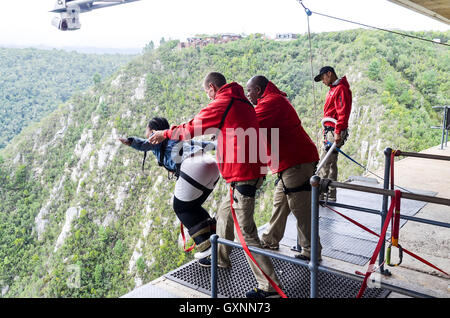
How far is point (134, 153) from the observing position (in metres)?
55.6

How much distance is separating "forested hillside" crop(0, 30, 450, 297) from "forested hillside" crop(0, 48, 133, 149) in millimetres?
2106

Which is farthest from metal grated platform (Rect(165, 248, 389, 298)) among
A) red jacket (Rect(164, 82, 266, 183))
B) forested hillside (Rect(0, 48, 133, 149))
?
forested hillside (Rect(0, 48, 133, 149))

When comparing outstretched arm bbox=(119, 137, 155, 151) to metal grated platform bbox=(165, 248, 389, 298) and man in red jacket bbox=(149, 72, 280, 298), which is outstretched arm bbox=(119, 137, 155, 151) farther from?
metal grated platform bbox=(165, 248, 389, 298)

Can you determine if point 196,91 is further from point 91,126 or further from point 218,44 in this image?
point 91,126

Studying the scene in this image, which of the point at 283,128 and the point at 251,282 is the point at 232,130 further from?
the point at 251,282

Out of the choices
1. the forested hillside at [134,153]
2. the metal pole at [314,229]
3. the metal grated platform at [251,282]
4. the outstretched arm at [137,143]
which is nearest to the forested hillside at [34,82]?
the forested hillside at [134,153]

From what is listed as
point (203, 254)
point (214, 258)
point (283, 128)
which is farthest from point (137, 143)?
point (214, 258)

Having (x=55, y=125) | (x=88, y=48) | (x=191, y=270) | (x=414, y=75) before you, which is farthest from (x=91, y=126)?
(x=191, y=270)

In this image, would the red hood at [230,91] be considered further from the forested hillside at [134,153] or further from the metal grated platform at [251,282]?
the forested hillside at [134,153]

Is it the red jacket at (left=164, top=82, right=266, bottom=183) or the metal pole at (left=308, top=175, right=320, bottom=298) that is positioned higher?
the red jacket at (left=164, top=82, right=266, bottom=183)

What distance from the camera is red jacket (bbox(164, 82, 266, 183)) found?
8.09 ft

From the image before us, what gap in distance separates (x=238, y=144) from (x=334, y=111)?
8.38 feet

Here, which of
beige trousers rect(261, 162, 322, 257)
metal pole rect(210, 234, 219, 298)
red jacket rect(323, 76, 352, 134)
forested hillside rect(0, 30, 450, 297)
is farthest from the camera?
forested hillside rect(0, 30, 450, 297)

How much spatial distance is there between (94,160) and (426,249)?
5235 centimetres
